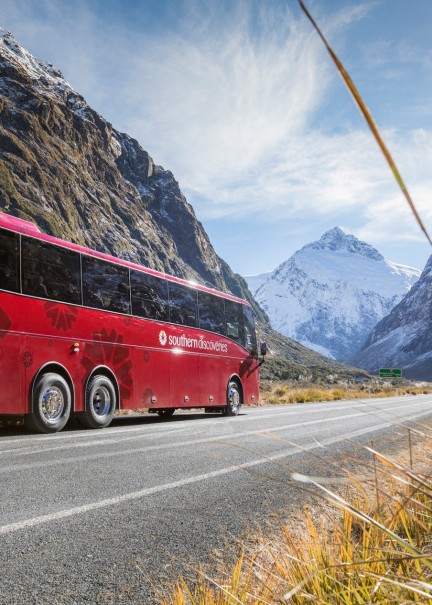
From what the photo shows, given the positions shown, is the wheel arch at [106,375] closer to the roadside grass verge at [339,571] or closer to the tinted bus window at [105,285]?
the tinted bus window at [105,285]

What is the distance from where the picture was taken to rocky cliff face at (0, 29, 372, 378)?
99.9 m

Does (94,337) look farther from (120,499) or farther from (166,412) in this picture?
(120,499)

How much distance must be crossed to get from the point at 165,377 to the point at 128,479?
7916 mm

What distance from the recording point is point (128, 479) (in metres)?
5.85

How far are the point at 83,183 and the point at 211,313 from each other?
10883 centimetres

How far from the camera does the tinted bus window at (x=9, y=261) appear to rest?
31.8 ft

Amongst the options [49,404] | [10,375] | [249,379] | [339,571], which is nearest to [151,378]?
[49,404]

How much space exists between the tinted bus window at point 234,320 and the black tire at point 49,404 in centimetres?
→ 686

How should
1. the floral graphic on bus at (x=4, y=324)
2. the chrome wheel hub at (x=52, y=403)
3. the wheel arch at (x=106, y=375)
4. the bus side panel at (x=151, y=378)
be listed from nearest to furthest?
the floral graphic on bus at (x=4, y=324) → the chrome wheel hub at (x=52, y=403) → the wheel arch at (x=106, y=375) → the bus side panel at (x=151, y=378)

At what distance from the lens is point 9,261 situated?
32.2 ft

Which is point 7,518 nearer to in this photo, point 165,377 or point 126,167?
point 165,377

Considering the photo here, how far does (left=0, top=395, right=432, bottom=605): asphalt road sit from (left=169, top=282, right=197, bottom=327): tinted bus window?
5357 mm

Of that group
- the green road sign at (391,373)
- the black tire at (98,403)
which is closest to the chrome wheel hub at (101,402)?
the black tire at (98,403)

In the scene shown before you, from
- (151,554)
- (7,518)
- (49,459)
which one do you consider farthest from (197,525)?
(49,459)
